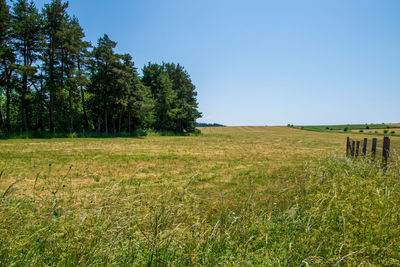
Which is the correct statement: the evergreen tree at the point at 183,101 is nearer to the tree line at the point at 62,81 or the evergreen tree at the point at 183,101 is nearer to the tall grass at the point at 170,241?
the tree line at the point at 62,81

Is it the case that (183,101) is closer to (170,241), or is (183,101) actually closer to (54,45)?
(54,45)

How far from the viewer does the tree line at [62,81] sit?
25422 mm

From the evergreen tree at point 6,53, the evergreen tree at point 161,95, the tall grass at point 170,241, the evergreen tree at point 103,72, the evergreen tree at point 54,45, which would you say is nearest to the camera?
the tall grass at point 170,241

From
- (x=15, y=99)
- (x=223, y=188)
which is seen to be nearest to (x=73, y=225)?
(x=223, y=188)

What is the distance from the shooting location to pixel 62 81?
28.5m

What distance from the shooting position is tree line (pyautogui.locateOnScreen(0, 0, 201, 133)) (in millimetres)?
25422

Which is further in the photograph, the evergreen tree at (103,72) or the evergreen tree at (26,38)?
the evergreen tree at (103,72)

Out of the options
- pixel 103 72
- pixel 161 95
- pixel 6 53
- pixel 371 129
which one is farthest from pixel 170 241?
pixel 371 129

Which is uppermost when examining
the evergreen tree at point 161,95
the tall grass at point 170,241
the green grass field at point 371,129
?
the evergreen tree at point 161,95

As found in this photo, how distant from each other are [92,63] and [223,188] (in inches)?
1349

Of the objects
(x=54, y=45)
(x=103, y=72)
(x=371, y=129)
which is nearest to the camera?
(x=54, y=45)

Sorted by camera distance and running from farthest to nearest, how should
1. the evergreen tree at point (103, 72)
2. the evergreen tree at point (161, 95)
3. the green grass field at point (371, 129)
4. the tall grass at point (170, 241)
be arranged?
the green grass field at point (371, 129) → the evergreen tree at point (161, 95) → the evergreen tree at point (103, 72) → the tall grass at point (170, 241)

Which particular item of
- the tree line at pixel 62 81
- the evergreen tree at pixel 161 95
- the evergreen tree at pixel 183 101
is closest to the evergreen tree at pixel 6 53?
the tree line at pixel 62 81

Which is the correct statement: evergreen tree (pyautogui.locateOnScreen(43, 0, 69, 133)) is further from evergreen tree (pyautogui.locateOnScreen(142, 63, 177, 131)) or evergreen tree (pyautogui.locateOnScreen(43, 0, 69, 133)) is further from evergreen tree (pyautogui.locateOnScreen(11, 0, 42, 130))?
evergreen tree (pyautogui.locateOnScreen(142, 63, 177, 131))
